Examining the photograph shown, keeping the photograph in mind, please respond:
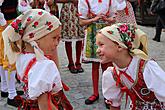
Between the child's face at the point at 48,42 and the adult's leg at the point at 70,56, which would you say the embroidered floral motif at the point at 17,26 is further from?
the adult's leg at the point at 70,56

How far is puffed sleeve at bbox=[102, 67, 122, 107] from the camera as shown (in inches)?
107

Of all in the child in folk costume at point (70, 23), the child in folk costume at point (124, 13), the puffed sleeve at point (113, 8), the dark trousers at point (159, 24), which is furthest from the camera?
the dark trousers at point (159, 24)

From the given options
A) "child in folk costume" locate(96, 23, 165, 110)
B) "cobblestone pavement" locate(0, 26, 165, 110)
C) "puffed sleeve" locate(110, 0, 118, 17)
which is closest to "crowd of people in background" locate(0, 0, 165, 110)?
"child in folk costume" locate(96, 23, 165, 110)

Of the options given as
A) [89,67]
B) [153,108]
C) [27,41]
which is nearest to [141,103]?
[153,108]

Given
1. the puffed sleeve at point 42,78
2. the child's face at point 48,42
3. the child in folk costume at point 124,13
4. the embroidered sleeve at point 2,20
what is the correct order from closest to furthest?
1. the puffed sleeve at point 42,78
2. the child's face at point 48,42
3. the embroidered sleeve at point 2,20
4. the child in folk costume at point 124,13

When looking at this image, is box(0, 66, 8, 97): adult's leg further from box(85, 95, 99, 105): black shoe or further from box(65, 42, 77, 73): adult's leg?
box(65, 42, 77, 73): adult's leg

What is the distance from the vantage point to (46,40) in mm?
2568

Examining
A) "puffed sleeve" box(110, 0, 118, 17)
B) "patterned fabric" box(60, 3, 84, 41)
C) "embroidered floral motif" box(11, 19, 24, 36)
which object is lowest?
"patterned fabric" box(60, 3, 84, 41)

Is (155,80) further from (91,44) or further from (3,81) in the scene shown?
(3,81)

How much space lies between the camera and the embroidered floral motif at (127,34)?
251cm

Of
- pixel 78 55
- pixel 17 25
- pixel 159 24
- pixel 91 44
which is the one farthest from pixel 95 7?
pixel 159 24

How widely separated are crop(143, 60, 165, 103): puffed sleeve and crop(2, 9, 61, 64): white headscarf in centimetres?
67

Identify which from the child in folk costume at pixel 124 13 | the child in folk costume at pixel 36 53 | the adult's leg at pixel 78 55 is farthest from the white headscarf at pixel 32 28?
the adult's leg at pixel 78 55

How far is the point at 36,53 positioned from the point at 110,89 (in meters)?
0.59
